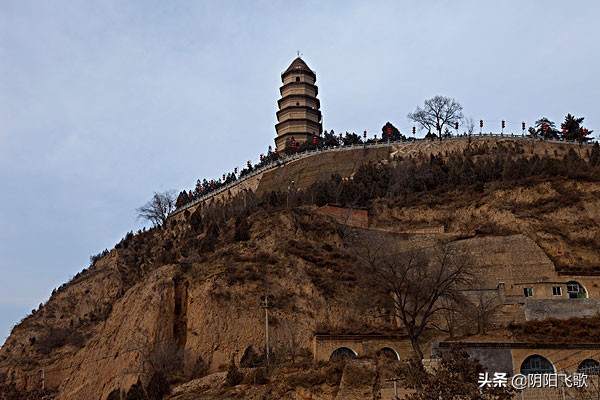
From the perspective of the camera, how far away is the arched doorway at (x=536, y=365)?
29.8 metres

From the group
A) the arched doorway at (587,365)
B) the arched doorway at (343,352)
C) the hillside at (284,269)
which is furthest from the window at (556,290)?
the arched doorway at (343,352)

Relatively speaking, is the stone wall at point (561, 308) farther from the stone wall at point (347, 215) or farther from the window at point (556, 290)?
the stone wall at point (347, 215)

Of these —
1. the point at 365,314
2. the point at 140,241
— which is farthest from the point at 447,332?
the point at 140,241

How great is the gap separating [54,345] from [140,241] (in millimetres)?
15729

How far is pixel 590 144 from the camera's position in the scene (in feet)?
190

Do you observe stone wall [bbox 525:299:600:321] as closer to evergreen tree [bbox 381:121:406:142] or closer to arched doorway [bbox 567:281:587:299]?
arched doorway [bbox 567:281:587:299]

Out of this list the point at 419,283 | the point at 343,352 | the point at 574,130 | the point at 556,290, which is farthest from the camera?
the point at 574,130

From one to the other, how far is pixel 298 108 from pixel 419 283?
4349 cm

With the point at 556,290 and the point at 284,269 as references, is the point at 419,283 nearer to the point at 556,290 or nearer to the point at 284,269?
the point at 556,290

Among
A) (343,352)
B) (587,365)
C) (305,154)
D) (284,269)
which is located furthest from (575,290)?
(305,154)

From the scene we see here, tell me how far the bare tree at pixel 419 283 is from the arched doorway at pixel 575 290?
204 inches

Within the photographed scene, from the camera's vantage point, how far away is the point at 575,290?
121ft

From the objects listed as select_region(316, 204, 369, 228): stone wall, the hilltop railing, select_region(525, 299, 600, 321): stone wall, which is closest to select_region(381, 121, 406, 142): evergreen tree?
the hilltop railing

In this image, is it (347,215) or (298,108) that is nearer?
(347,215)
